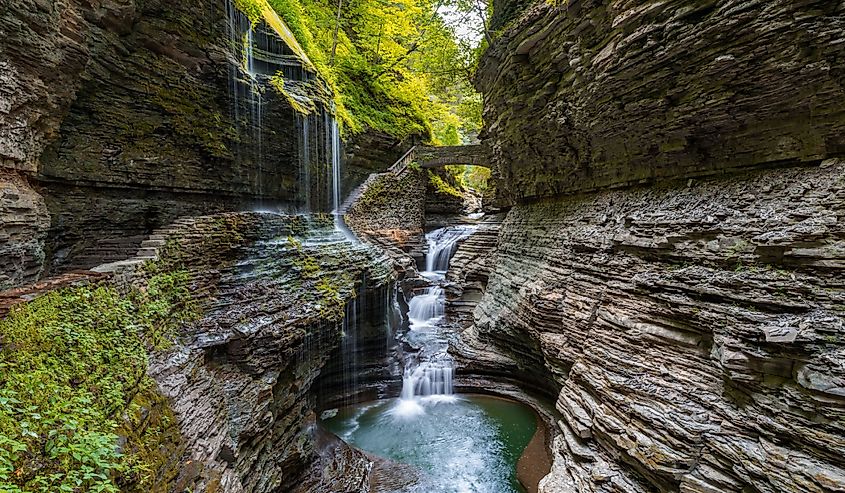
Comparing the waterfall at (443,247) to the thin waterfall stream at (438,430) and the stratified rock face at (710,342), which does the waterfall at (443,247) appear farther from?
the stratified rock face at (710,342)

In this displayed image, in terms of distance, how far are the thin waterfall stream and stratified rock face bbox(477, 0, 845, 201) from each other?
264 inches

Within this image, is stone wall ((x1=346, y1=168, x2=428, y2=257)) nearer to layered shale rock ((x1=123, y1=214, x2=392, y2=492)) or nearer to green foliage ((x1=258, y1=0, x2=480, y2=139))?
green foliage ((x1=258, y1=0, x2=480, y2=139))

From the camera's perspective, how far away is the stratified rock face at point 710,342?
4051 mm

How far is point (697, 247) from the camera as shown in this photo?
5.79 meters

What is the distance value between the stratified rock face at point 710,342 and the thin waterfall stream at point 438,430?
2.13 m

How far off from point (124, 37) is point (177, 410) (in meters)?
8.72

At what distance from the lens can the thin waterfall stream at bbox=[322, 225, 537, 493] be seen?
7.81 m

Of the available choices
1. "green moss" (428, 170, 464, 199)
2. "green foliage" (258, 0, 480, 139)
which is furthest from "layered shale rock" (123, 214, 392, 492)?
"green moss" (428, 170, 464, 199)

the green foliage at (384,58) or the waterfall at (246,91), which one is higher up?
the green foliage at (384,58)

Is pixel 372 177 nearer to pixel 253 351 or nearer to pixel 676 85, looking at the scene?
pixel 253 351

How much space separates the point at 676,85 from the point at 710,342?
4187 mm

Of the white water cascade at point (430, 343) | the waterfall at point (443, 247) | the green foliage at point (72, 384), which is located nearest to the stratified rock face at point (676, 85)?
the white water cascade at point (430, 343)

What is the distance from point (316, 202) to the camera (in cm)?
1541

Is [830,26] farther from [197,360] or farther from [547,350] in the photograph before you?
[197,360]
